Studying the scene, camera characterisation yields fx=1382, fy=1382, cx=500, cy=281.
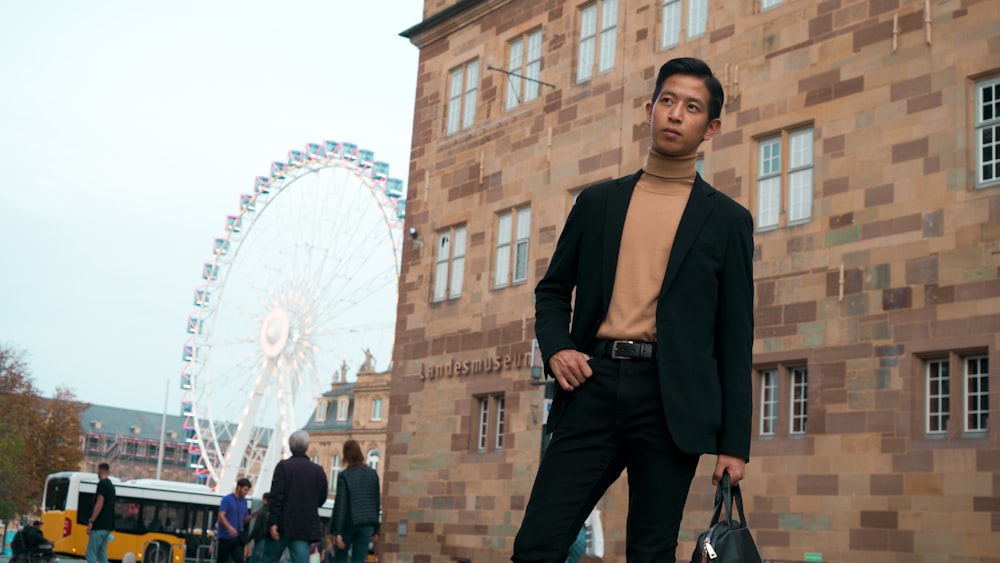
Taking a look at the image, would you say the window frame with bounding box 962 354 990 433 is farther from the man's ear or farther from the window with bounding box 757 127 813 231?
the man's ear

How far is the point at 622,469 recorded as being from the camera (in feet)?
13.5

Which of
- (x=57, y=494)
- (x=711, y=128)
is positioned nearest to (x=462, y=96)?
(x=57, y=494)

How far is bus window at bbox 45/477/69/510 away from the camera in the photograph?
39531 mm

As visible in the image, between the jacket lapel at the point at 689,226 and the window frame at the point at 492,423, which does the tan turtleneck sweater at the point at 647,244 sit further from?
the window frame at the point at 492,423

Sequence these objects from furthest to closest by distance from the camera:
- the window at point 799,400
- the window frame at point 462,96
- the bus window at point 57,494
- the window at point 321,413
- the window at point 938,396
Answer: the window at point 321,413 → the bus window at point 57,494 → the window frame at point 462,96 → the window at point 799,400 → the window at point 938,396

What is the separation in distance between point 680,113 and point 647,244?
0.43 meters

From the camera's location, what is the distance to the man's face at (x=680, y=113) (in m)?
4.42

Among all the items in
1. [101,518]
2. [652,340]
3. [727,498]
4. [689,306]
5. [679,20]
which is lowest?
[101,518]

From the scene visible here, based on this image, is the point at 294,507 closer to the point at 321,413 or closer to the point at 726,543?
the point at 726,543

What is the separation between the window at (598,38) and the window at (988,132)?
8212 mm

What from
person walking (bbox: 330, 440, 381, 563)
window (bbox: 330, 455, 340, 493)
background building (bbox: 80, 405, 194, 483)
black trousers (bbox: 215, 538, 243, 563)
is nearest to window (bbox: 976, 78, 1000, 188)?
person walking (bbox: 330, 440, 381, 563)

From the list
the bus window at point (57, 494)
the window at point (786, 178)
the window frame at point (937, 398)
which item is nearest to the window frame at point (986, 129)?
the window frame at point (937, 398)

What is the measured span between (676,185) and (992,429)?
1310cm

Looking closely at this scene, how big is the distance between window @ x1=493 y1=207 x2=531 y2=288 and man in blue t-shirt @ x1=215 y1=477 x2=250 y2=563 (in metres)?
7.66
